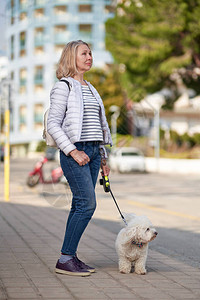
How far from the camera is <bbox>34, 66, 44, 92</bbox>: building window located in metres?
83.5

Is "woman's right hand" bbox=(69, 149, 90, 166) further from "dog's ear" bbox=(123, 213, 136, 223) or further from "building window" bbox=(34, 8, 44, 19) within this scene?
"building window" bbox=(34, 8, 44, 19)

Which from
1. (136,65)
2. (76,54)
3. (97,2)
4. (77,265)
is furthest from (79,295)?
(97,2)

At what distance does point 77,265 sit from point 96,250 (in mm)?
1505

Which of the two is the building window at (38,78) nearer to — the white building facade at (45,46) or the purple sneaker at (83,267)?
the white building facade at (45,46)

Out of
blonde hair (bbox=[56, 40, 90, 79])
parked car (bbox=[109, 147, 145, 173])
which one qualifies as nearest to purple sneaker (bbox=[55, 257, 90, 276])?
blonde hair (bbox=[56, 40, 90, 79])

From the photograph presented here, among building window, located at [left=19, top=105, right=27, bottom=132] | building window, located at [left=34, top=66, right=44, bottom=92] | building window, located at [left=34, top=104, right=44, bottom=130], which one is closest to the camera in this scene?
building window, located at [left=34, top=104, right=44, bottom=130]

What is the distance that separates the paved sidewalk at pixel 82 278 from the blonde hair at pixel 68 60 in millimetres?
1769

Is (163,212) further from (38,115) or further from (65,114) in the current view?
(38,115)

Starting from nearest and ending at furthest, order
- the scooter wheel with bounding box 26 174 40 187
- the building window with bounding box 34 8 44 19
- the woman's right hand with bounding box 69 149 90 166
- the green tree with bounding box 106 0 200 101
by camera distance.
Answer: the woman's right hand with bounding box 69 149 90 166 → the scooter wheel with bounding box 26 174 40 187 → the green tree with bounding box 106 0 200 101 → the building window with bounding box 34 8 44 19

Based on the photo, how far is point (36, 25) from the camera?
83500 millimetres

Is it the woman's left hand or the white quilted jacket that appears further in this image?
the woman's left hand

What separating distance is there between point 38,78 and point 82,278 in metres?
79.5

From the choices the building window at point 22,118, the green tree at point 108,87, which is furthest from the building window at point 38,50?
the green tree at point 108,87

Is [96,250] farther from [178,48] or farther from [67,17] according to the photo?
[67,17]
